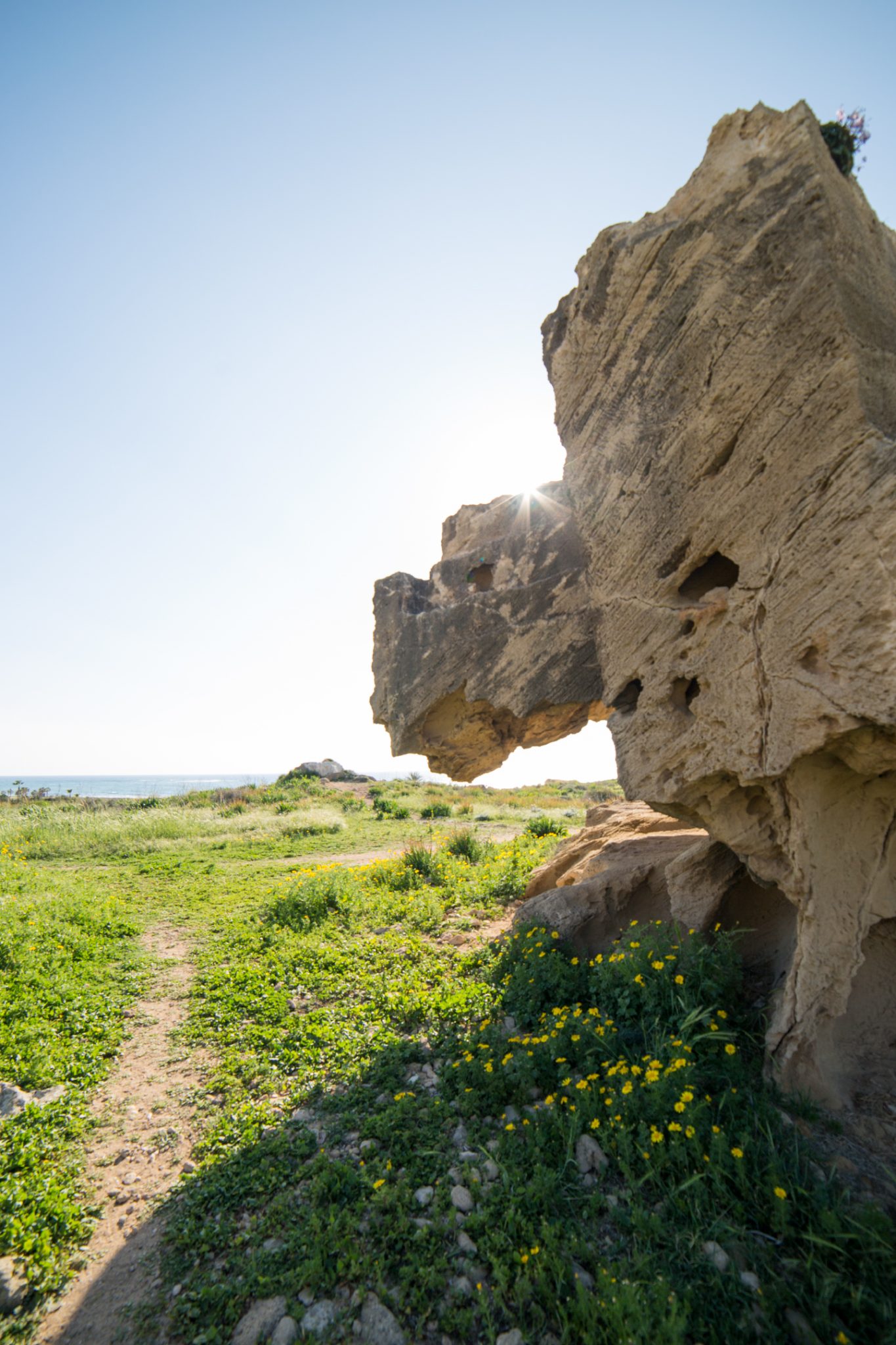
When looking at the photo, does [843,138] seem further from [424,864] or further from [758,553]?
[424,864]

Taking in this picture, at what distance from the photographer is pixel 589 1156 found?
415 cm

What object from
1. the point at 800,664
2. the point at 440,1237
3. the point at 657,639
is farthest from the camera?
the point at 657,639

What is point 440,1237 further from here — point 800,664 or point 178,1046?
point 800,664


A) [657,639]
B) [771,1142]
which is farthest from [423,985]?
[657,639]

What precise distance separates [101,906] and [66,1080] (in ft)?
18.6

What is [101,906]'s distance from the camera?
34.9ft

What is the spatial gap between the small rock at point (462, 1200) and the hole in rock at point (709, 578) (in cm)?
501

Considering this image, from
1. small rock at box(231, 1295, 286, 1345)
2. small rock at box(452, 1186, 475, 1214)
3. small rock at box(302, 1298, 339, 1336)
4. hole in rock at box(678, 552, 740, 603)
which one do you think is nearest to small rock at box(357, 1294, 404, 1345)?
small rock at box(302, 1298, 339, 1336)

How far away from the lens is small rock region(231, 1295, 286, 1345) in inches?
128

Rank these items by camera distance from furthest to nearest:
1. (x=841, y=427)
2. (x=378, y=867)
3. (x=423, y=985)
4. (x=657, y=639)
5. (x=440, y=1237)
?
(x=378, y=867)
(x=423, y=985)
(x=657, y=639)
(x=841, y=427)
(x=440, y=1237)

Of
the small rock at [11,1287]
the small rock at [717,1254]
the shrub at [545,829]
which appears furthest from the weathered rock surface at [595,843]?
the small rock at [11,1287]

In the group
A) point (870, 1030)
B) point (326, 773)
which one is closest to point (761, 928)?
point (870, 1030)

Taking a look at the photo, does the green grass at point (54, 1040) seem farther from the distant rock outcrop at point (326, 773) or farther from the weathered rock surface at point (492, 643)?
the distant rock outcrop at point (326, 773)

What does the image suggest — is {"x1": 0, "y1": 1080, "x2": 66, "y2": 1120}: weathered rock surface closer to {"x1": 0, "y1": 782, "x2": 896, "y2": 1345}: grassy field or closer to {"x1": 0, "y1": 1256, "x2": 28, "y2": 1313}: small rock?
{"x1": 0, "y1": 782, "x2": 896, "y2": 1345}: grassy field
